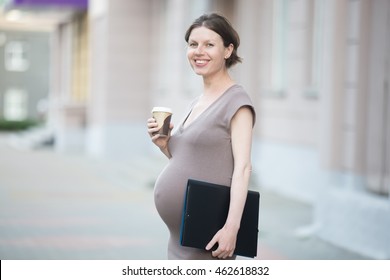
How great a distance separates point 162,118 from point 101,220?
6327mm

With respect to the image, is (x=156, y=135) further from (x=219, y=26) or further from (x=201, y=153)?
(x=219, y=26)

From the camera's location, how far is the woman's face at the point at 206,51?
3.30 m

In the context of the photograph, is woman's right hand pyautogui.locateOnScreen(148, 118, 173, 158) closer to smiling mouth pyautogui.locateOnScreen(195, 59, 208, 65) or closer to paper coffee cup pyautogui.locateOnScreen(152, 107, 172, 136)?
paper coffee cup pyautogui.locateOnScreen(152, 107, 172, 136)

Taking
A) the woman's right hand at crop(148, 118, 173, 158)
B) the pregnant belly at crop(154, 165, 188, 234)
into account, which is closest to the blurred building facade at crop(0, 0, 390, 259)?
the pregnant belly at crop(154, 165, 188, 234)

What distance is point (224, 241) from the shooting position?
3.22 metres

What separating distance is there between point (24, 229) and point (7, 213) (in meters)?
1.27

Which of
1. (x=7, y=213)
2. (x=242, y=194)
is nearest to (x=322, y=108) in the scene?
(x=7, y=213)

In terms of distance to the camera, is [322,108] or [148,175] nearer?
[322,108]

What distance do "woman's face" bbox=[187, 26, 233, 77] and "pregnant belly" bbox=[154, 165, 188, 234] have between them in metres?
0.36

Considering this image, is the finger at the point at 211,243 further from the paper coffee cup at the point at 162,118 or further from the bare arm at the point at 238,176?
the paper coffee cup at the point at 162,118

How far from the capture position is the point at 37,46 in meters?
26.8

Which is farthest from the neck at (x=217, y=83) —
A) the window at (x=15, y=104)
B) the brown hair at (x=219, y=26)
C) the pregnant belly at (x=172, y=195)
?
the window at (x=15, y=104)

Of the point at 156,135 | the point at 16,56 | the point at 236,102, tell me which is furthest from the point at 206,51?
the point at 16,56

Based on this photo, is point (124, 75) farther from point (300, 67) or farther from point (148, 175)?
point (300, 67)
